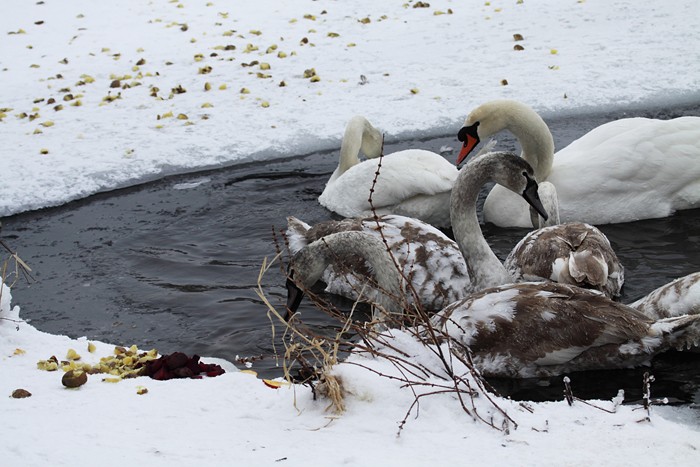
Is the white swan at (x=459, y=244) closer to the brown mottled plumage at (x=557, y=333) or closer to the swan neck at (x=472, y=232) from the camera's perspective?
the swan neck at (x=472, y=232)

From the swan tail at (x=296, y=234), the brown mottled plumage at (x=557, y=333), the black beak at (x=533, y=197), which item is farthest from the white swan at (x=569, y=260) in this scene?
the swan tail at (x=296, y=234)

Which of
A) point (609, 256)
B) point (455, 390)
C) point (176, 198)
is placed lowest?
point (176, 198)

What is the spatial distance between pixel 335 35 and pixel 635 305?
8.49 m

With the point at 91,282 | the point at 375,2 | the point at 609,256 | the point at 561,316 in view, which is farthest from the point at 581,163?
the point at 375,2

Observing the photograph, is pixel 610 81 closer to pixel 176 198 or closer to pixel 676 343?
pixel 176 198

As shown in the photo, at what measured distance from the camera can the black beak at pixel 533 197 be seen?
7027 mm

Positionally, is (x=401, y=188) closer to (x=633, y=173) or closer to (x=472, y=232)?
(x=472, y=232)

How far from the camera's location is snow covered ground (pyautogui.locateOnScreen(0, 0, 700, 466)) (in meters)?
3.63

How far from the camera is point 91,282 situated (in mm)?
7449

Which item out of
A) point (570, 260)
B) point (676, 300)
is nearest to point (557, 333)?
point (676, 300)

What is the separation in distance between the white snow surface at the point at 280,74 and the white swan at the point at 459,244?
10.9 feet

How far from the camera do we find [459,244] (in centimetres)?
703

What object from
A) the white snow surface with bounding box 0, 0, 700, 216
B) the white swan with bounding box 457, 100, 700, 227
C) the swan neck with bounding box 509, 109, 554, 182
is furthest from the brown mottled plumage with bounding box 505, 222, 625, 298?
the white snow surface with bounding box 0, 0, 700, 216

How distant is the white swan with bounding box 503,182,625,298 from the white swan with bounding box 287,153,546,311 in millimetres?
191
